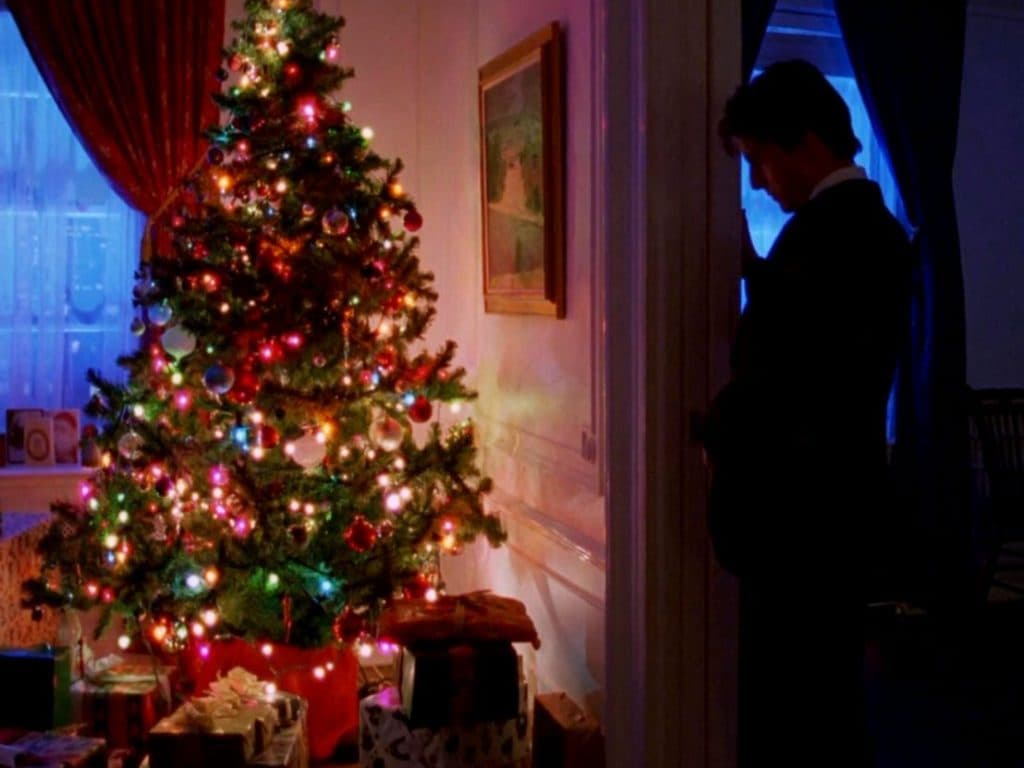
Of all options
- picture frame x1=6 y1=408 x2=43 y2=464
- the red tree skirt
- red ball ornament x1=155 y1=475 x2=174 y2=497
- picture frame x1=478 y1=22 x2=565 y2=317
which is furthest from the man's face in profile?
picture frame x1=6 y1=408 x2=43 y2=464

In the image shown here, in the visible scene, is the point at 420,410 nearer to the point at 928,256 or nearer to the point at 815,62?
the point at 928,256

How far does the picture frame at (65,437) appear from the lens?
4121 mm

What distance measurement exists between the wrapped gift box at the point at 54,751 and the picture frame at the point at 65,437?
134 centimetres

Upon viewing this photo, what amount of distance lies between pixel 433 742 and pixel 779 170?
161cm

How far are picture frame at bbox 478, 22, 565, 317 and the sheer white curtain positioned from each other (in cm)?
134

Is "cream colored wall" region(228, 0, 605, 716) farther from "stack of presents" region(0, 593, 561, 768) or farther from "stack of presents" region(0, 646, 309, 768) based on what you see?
"stack of presents" region(0, 646, 309, 768)

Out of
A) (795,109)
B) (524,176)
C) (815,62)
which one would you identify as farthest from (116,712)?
(815,62)

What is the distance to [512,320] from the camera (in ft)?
12.1

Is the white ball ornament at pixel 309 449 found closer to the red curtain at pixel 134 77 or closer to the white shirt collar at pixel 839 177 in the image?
the red curtain at pixel 134 77

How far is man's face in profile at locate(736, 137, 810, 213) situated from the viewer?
229 cm

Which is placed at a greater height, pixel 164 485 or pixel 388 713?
pixel 164 485

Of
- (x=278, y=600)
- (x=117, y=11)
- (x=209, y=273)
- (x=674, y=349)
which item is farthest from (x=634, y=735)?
(x=117, y=11)

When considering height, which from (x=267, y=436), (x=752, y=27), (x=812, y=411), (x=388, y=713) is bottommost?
(x=388, y=713)

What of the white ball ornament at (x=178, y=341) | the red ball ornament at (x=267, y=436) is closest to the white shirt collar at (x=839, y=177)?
the red ball ornament at (x=267, y=436)
